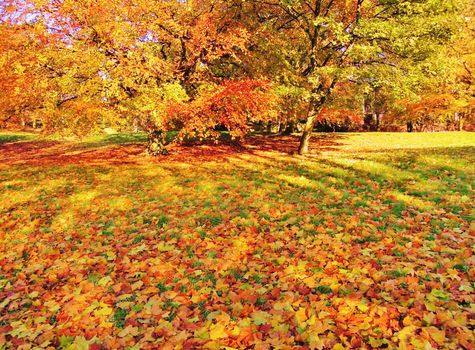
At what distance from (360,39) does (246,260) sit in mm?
12152

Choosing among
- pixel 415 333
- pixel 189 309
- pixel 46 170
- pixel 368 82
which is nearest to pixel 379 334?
pixel 415 333

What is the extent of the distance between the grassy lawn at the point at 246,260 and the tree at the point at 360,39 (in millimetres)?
4264

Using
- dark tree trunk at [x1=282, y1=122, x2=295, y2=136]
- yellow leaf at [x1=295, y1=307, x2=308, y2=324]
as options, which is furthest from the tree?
yellow leaf at [x1=295, y1=307, x2=308, y2=324]

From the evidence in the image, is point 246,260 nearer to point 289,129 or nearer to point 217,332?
point 217,332

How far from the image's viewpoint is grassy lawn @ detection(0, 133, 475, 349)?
4.65 m

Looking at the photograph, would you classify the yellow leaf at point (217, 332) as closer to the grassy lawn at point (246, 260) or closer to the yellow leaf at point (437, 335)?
the grassy lawn at point (246, 260)

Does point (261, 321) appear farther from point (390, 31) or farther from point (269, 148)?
point (269, 148)

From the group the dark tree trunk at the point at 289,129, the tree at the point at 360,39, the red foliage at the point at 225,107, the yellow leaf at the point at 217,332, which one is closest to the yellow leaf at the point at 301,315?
the yellow leaf at the point at 217,332

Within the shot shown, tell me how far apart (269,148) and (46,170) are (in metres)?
11.7

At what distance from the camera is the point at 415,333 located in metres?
4.28

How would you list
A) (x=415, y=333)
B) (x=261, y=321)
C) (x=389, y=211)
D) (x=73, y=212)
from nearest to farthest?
(x=415, y=333), (x=261, y=321), (x=389, y=211), (x=73, y=212)

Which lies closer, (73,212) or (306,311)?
(306,311)

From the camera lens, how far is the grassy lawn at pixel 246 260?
4.65 meters

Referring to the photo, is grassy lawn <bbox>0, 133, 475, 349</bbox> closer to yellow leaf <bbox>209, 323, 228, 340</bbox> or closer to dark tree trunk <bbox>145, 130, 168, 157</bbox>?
yellow leaf <bbox>209, 323, 228, 340</bbox>
